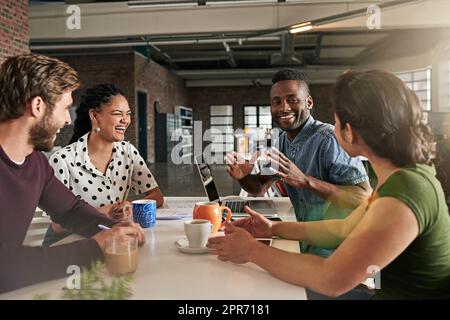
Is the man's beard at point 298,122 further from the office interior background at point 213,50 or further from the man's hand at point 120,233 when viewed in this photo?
the man's hand at point 120,233

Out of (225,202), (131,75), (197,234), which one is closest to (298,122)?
(225,202)

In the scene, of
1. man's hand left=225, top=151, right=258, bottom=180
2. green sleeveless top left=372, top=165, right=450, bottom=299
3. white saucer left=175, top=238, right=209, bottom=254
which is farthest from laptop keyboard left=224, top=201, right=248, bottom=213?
green sleeveless top left=372, top=165, right=450, bottom=299

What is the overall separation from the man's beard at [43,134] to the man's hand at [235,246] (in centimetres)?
40

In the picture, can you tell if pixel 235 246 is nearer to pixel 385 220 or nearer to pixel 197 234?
pixel 197 234

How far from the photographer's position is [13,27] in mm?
3682

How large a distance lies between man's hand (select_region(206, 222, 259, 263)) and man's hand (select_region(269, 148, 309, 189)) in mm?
404

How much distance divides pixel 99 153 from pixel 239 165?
54 cm

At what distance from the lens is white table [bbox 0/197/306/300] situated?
0.66 meters

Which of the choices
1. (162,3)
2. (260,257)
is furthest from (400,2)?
(260,257)

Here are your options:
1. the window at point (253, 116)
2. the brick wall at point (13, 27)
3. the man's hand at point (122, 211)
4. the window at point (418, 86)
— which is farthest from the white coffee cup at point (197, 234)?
the window at point (253, 116)

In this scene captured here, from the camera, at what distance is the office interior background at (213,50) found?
12.2ft

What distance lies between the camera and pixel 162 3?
428 centimetres

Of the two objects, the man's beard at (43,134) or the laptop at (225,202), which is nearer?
the man's beard at (43,134)
